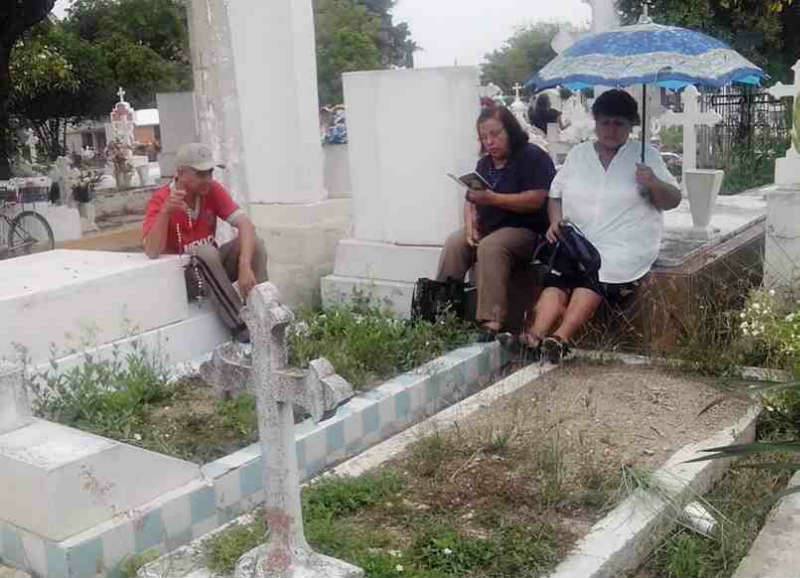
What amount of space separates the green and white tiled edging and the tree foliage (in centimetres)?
1159

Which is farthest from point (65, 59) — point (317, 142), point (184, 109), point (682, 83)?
point (682, 83)

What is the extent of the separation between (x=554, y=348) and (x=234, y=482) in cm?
198

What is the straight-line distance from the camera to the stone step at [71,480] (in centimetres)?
305

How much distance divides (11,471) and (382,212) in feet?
11.1

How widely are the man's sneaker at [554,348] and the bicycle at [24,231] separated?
7744mm

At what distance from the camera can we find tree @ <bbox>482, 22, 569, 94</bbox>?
196 ft

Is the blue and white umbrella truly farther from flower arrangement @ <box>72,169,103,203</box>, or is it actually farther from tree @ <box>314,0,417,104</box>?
Answer: tree @ <box>314,0,417,104</box>

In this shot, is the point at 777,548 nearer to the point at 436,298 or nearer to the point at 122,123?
the point at 436,298

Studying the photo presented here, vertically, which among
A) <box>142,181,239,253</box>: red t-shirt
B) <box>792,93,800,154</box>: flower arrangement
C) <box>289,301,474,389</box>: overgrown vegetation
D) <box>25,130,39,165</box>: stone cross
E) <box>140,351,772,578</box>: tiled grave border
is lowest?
<box>140,351,772,578</box>: tiled grave border

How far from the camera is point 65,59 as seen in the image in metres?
17.2

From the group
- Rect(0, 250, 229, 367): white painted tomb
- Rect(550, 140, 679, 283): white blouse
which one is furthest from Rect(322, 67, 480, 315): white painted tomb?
Rect(0, 250, 229, 367): white painted tomb

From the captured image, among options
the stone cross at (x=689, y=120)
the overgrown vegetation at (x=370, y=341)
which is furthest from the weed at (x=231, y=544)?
the stone cross at (x=689, y=120)

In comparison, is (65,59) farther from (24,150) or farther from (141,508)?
(141,508)

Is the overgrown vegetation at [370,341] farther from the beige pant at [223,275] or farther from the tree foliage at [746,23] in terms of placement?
the tree foliage at [746,23]
